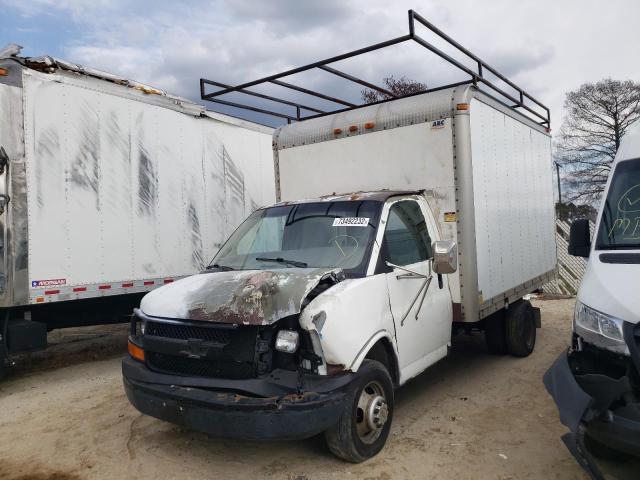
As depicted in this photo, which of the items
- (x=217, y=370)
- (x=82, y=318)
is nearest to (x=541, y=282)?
(x=217, y=370)

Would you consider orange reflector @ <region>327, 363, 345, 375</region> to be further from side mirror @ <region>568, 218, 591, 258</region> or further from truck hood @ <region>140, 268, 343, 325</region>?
side mirror @ <region>568, 218, 591, 258</region>

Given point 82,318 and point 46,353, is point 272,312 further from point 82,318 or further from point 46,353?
point 46,353

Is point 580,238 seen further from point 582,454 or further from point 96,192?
point 96,192

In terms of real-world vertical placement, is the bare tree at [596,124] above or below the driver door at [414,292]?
above

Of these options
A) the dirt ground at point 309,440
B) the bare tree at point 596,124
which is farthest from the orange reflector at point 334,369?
the bare tree at point 596,124

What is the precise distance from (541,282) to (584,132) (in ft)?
92.0

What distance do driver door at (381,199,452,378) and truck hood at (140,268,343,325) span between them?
734mm

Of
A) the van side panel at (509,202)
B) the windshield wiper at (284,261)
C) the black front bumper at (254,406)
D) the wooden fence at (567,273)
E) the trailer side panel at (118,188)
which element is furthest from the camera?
the wooden fence at (567,273)

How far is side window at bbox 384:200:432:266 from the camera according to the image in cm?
453

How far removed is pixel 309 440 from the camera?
4191 millimetres

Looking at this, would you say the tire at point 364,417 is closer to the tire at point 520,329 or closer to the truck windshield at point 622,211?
the truck windshield at point 622,211

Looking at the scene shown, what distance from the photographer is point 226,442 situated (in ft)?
14.2

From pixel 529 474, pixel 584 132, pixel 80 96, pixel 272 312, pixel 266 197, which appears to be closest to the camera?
pixel 272 312

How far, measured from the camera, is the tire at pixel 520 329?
6.63 meters
